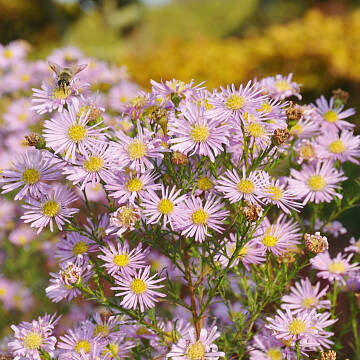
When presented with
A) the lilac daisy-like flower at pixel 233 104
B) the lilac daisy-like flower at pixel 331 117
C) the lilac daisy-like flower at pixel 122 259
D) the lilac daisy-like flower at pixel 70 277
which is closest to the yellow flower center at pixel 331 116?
the lilac daisy-like flower at pixel 331 117

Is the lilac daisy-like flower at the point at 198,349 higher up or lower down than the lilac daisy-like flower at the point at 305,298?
lower down

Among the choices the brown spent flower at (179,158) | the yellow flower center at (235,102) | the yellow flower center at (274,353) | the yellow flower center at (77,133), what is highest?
the yellow flower center at (235,102)

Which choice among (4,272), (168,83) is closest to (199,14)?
(4,272)

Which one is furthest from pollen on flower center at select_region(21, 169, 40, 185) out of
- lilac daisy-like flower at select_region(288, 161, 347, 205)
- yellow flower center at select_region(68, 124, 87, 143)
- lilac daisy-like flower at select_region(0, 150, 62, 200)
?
lilac daisy-like flower at select_region(288, 161, 347, 205)

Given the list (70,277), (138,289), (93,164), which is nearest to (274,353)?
(138,289)

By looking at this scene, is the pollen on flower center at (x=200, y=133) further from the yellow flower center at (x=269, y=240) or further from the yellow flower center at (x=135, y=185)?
the yellow flower center at (x=269, y=240)

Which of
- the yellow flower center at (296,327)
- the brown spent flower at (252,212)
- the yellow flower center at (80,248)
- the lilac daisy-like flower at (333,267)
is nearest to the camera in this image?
the brown spent flower at (252,212)
